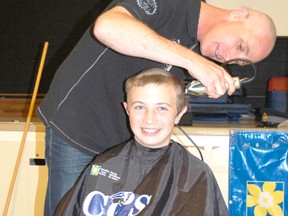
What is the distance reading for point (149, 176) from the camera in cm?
165

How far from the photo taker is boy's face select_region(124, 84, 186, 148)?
1.59 metres

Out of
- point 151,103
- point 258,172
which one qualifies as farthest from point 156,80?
point 258,172

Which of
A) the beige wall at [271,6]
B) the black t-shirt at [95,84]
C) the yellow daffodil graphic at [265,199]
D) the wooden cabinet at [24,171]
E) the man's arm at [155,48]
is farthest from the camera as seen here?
the beige wall at [271,6]

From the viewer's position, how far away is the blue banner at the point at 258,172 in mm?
2383

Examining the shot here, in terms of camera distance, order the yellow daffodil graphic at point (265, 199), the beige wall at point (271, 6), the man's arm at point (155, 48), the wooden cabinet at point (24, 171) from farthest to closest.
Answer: the beige wall at point (271, 6)
the wooden cabinet at point (24, 171)
the yellow daffodil graphic at point (265, 199)
the man's arm at point (155, 48)

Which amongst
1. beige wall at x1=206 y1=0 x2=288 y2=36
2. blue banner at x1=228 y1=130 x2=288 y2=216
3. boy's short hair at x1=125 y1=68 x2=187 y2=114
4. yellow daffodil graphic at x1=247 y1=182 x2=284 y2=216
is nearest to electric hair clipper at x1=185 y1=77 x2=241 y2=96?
boy's short hair at x1=125 y1=68 x2=187 y2=114

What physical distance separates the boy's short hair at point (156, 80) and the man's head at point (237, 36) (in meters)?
0.15

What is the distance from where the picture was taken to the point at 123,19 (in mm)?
1295

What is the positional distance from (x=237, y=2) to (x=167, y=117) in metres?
2.10

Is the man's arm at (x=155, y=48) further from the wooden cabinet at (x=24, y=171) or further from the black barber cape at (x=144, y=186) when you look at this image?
the wooden cabinet at (x=24, y=171)

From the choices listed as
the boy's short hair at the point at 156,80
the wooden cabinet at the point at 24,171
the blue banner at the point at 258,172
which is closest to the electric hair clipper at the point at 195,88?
the boy's short hair at the point at 156,80

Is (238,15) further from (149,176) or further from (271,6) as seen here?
(271,6)

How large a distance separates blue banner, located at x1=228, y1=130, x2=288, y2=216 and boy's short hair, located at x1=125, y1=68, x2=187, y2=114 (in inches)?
33.1

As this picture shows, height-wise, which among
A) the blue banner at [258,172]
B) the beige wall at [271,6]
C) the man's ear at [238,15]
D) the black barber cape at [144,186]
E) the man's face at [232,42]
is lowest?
the black barber cape at [144,186]
